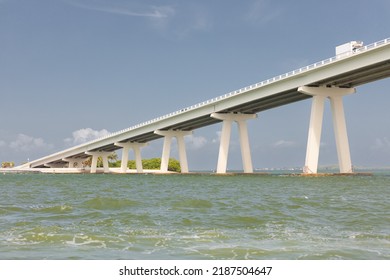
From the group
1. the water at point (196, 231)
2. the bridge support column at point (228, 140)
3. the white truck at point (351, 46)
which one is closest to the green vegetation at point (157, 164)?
the bridge support column at point (228, 140)

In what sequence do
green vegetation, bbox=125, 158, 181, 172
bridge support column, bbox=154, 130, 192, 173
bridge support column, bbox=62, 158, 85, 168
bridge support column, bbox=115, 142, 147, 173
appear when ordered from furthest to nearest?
bridge support column, bbox=62, 158, 85, 168
green vegetation, bbox=125, 158, 181, 172
bridge support column, bbox=115, 142, 147, 173
bridge support column, bbox=154, 130, 192, 173

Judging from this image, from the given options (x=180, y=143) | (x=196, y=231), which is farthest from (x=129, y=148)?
(x=196, y=231)

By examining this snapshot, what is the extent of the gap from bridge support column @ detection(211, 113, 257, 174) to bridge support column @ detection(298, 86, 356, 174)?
2107 cm

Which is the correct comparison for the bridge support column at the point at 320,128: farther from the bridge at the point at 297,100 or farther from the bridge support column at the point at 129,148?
the bridge support column at the point at 129,148

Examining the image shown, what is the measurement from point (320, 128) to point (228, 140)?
24388mm

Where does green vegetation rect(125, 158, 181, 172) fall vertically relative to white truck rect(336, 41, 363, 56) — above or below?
below

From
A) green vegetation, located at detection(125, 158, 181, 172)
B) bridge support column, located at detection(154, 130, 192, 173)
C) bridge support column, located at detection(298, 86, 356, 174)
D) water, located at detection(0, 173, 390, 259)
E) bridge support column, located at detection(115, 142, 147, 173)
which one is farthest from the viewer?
green vegetation, located at detection(125, 158, 181, 172)

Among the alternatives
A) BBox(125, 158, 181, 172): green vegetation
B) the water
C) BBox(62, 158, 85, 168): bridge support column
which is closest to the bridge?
the water

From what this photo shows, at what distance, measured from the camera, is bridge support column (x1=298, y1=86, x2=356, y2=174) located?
65.4m

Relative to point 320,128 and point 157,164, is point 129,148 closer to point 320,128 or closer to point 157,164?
point 157,164

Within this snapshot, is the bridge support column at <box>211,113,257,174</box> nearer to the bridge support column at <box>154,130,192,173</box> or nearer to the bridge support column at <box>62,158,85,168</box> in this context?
the bridge support column at <box>154,130,192,173</box>

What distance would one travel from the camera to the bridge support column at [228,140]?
284 ft

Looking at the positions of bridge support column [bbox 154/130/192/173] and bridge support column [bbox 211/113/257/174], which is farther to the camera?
bridge support column [bbox 154/130/192/173]
